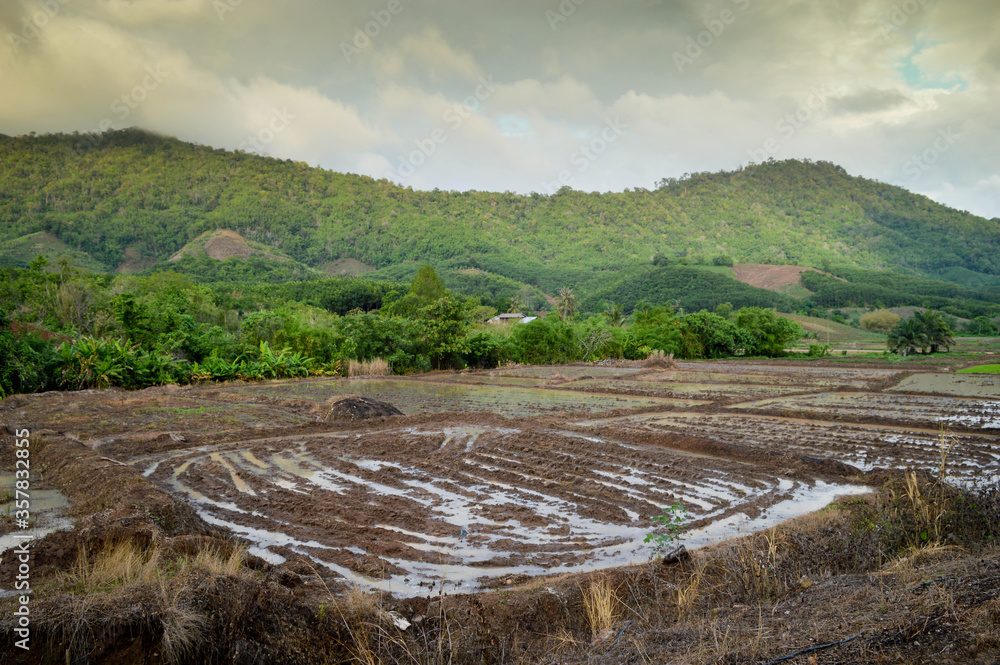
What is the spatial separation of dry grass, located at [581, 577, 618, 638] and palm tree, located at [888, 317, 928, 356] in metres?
40.6

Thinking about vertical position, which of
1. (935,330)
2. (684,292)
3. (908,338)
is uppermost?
(684,292)

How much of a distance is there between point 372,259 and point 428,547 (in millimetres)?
119035

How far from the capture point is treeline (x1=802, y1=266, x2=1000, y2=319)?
3046 inches

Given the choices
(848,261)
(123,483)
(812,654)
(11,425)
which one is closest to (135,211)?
(11,425)

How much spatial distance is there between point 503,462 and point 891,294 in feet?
328

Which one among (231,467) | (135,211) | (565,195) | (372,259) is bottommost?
(231,467)

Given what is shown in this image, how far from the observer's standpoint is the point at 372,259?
4737 inches

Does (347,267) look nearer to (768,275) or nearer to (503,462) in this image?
(768,275)

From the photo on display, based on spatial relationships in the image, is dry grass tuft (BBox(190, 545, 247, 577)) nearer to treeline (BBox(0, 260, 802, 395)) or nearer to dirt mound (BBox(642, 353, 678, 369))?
treeline (BBox(0, 260, 802, 395))

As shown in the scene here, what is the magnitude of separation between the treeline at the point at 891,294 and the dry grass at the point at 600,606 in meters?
89.4

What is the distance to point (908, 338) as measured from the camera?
118 ft

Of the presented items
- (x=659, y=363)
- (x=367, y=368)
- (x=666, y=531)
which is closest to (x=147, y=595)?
(x=666, y=531)

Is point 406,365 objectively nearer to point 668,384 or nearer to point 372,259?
point 668,384

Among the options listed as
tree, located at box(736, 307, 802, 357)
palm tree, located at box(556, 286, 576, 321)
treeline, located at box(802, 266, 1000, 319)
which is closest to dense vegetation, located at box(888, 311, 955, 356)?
tree, located at box(736, 307, 802, 357)
